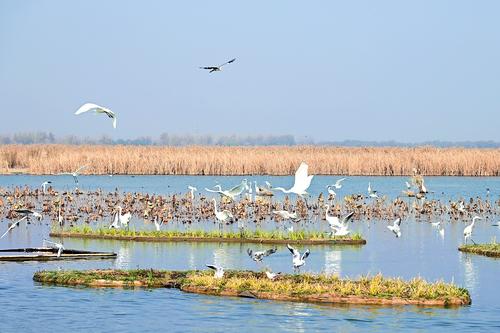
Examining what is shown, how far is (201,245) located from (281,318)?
435 inches

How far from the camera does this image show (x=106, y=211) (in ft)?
128

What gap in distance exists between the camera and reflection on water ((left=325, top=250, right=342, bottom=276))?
80.4 feet

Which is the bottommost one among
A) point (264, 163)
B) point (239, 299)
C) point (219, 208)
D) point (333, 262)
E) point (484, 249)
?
point (239, 299)

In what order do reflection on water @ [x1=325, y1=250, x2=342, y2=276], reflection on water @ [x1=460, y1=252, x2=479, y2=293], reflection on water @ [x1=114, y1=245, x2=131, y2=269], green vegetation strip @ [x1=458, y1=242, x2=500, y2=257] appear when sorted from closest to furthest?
reflection on water @ [x1=460, y1=252, x2=479, y2=293] < reflection on water @ [x1=325, y1=250, x2=342, y2=276] < reflection on water @ [x1=114, y1=245, x2=131, y2=269] < green vegetation strip @ [x1=458, y1=242, x2=500, y2=257]

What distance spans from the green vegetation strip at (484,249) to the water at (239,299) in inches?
12.7

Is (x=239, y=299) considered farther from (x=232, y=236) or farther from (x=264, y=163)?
(x=264, y=163)

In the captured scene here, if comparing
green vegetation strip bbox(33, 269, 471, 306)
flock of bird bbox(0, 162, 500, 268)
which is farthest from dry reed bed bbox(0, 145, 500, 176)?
green vegetation strip bbox(33, 269, 471, 306)

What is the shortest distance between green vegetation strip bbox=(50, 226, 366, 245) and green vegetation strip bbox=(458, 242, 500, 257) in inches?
118

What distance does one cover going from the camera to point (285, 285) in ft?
67.4

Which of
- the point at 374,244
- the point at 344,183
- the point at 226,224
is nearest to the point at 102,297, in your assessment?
the point at 374,244

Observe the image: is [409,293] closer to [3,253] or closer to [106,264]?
[106,264]

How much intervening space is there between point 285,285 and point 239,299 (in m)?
0.94

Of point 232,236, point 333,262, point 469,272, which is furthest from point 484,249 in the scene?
point 232,236

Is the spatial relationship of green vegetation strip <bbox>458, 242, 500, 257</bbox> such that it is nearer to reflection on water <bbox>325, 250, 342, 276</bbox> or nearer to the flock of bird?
the flock of bird
